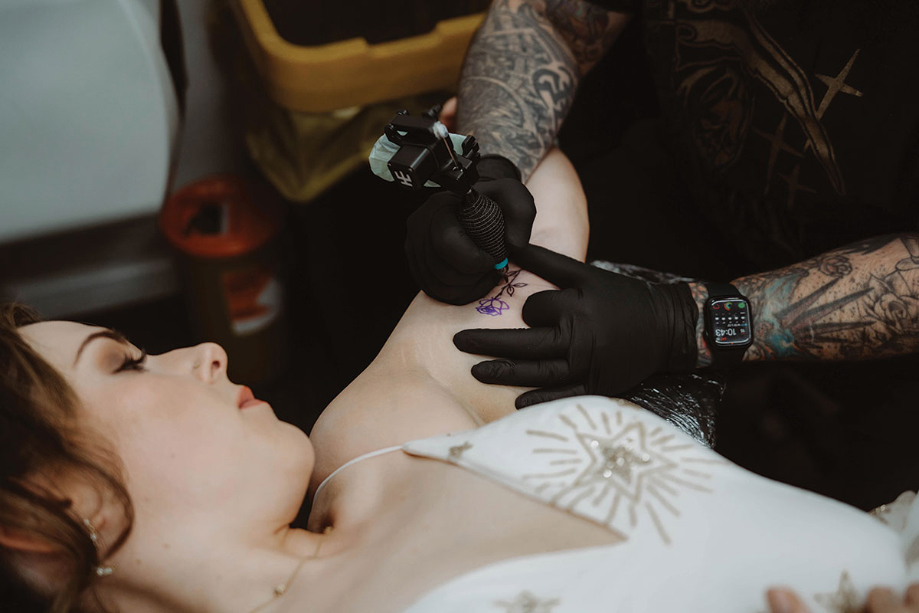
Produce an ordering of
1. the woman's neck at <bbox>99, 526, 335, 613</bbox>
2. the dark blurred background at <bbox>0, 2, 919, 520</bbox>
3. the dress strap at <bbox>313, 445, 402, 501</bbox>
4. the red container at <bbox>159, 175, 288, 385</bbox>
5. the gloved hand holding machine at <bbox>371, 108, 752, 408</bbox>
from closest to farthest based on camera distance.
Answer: the woman's neck at <bbox>99, 526, 335, 613</bbox> → the dress strap at <bbox>313, 445, 402, 501</bbox> → the gloved hand holding machine at <bbox>371, 108, 752, 408</bbox> → the dark blurred background at <bbox>0, 2, 919, 520</bbox> → the red container at <bbox>159, 175, 288, 385</bbox>

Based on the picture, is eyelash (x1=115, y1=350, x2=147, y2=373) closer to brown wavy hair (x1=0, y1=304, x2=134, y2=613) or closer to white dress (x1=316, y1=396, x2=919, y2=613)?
brown wavy hair (x1=0, y1=304, x2=134, y2=613)

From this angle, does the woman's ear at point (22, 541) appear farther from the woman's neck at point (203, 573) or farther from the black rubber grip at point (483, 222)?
the black rubber grip at point (483, 222)

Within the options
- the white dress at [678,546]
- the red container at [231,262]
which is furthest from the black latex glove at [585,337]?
the red container at [231,262]

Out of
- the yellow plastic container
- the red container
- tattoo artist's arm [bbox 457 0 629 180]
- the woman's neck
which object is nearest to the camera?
the woman's neck

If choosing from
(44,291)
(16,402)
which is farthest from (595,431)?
(44,291)

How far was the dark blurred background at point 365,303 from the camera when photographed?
119cm

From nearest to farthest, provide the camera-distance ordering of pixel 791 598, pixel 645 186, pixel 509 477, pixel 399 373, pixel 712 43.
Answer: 1. pixel 791 598
2. pixel 509 477
3. pixel 399 373
4. pixel 712 43
5. pixel 645 186

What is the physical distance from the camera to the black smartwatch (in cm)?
109

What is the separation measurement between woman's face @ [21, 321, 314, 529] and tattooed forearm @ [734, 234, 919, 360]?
2.61 ft

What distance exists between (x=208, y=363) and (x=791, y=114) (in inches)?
41.1

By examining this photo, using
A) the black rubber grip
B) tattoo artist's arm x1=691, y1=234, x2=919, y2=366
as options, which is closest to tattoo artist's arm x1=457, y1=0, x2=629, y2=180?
the black rubber grip

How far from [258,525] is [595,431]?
439 millimetres

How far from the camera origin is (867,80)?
3.42ft

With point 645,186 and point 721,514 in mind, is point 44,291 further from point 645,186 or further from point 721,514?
point 721,514
